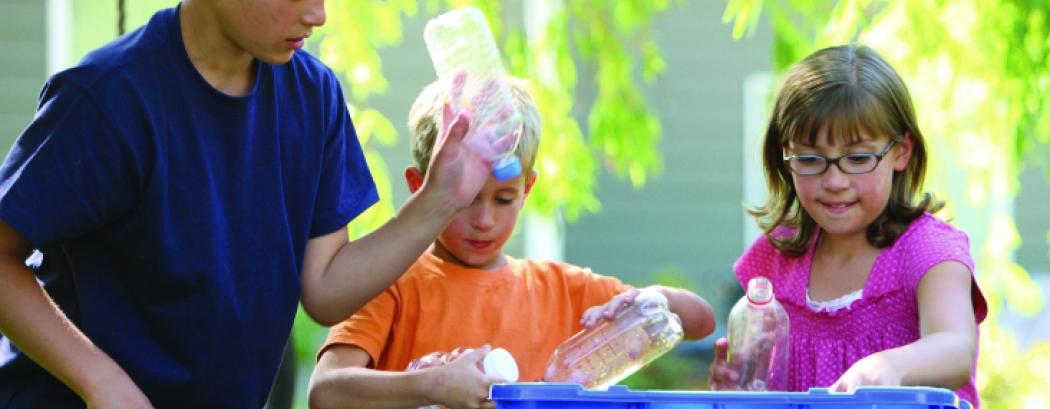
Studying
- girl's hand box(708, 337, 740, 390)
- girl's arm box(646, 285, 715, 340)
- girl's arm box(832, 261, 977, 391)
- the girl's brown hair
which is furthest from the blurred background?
girl's arm box(832, 261, 977, 391)

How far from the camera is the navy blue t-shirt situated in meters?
2.44

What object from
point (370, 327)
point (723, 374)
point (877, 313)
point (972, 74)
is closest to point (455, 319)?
point (370, 327)

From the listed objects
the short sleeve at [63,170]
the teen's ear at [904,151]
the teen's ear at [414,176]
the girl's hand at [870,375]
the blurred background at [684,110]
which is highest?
the short sleeve at [63,170]

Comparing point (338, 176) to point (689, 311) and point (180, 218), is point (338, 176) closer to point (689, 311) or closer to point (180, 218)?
point (180, 218)

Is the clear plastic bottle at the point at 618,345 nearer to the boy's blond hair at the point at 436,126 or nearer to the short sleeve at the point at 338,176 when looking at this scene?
the boy's blond hair at the point at 436,126

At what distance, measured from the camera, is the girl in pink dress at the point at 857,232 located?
3027mm

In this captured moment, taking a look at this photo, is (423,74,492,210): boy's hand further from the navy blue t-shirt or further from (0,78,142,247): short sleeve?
(0,78,142,247): short sleeve

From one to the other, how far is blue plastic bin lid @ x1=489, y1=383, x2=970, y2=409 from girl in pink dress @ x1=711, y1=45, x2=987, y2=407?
2.60 ft

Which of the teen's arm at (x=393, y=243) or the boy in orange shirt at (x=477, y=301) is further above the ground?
the teen's arm at (x=393, y=243)

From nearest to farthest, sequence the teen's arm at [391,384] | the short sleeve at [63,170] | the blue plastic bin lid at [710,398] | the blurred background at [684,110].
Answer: the blue plastic bin lid at [710,398], the short sleeve at [63,170], the teen's arm at [391,384], the blurred background at [684,110]

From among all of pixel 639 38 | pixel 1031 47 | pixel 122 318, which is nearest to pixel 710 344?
pixel 639 38

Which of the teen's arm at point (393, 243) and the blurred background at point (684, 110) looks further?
the blurred background at point (684, 110)

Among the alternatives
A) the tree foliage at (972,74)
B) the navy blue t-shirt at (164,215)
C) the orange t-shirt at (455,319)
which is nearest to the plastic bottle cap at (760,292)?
the orange t-shirt at (455,319)

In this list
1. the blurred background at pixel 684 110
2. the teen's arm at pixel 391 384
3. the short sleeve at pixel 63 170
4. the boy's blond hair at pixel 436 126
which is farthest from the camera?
the blurred background at pixel 684 110
